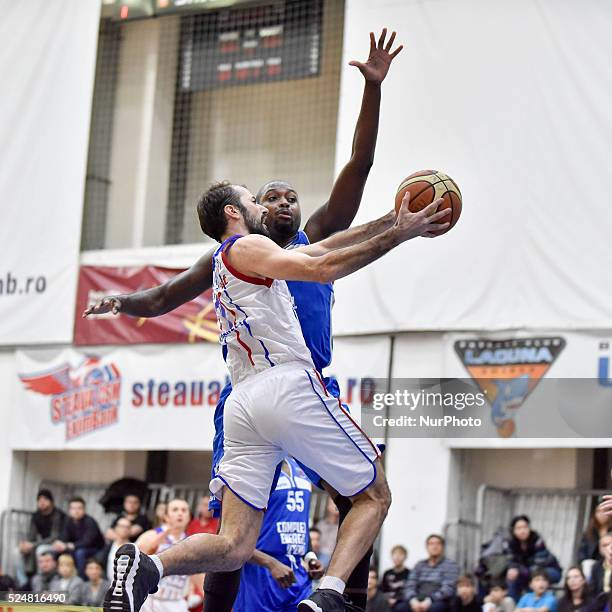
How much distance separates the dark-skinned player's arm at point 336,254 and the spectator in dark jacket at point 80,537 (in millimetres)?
10977

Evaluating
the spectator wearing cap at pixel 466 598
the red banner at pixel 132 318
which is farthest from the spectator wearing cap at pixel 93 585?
the spectator wearing cap at pixel 466 598

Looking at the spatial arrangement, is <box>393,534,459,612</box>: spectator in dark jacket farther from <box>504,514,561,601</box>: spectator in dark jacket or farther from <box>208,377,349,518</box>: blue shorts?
<box>208,377,349,518</box>: blue shorts

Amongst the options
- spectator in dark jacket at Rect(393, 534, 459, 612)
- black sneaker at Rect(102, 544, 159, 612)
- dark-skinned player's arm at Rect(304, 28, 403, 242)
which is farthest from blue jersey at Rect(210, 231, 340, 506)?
spectator in dark jacket at Rect(393, 534, 459, 612)

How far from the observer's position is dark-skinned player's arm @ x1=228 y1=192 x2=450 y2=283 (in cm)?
595

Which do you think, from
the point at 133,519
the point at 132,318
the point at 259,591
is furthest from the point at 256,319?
Result: the point at 132,318

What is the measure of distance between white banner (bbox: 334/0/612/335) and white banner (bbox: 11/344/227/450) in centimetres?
241

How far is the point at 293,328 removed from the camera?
6.59m

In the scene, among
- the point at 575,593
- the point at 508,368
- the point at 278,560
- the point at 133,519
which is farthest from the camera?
the point at 133,519

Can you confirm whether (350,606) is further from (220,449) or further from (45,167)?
(45,167)

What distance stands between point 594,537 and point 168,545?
16.9 feet

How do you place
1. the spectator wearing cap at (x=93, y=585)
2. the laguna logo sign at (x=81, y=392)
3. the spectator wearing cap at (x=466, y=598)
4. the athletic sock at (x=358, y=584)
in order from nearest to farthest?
1. the athletic sock at (x=358, y=584)
2. the spectator wearing cap at (x=466, y=598)
3. the spectator wearing cap at (x=93, y=585)
4. the laguna logo sign at (x=81, y=392)

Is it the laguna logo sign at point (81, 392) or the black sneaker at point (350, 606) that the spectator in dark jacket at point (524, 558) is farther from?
the black sneaker at point (350, 606)

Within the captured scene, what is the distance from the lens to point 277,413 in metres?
6.30

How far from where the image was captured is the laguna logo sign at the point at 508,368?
14.7 m
